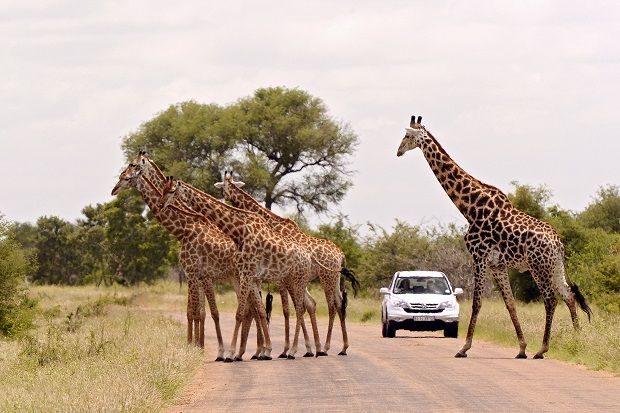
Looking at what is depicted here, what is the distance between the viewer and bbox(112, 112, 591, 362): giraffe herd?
79.1 feet

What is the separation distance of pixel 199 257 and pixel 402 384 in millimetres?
7786

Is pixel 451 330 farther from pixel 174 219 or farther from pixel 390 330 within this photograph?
pixel 174 219

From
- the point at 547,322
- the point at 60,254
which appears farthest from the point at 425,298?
the point at 60,254

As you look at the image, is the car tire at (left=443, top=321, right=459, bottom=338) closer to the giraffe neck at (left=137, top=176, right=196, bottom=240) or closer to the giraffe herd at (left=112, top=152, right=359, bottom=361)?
the giraffe herd at (left=112, top=152, right=359, bottom=361)

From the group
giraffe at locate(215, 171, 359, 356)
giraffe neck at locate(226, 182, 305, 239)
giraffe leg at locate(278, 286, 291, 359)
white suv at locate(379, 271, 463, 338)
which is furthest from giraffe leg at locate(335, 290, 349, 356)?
white suv at locate(379, 271, 463, 338)

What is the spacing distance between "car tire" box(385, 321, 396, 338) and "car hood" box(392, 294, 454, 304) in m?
0.65

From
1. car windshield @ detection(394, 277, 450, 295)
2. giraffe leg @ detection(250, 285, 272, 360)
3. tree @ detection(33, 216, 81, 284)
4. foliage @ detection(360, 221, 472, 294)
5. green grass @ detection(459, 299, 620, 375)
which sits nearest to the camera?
green grass @ detection(459, 299, 620, 375)

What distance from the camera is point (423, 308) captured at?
30922 mm

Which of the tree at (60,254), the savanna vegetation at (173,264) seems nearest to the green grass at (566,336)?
the savanna vegetation at (173,264)

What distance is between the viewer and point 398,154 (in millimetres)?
25641

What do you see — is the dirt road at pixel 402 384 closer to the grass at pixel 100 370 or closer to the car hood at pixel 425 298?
the grass at pixel 100 370

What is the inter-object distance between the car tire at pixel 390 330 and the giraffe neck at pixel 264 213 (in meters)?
5.25

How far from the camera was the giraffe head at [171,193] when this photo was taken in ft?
82.8

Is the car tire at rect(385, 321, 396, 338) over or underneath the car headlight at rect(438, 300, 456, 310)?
underneath
